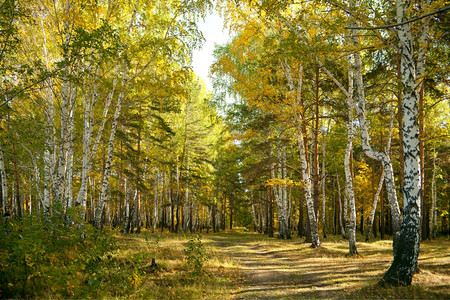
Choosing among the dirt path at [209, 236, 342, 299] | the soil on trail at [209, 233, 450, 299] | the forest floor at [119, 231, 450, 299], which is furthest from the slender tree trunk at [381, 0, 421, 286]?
the dirt path at [209, 236, 342, 299]

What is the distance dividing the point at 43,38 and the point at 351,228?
13.8 metres

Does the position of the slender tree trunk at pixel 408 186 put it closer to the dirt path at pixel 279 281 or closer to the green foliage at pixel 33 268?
the dirt path at pixel 279 281

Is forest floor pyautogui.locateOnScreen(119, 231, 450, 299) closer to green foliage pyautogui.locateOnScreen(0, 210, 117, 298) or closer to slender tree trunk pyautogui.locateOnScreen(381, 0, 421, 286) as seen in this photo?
slender tree trunk pyautogui.locateOnScreen(381, 0, 421, 286)

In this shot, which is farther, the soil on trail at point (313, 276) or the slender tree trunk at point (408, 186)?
the soil on trail at point (313, 276)

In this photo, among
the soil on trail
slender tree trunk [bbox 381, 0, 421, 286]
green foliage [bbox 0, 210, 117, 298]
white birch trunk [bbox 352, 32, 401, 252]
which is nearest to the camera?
green foliage [bbox 0, 210, 117, 298]

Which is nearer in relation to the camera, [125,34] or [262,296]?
[262,296]

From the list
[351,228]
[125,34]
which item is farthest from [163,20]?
[351,228]

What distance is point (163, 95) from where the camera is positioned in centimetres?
1106

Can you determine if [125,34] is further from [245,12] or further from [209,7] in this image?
[245,12]

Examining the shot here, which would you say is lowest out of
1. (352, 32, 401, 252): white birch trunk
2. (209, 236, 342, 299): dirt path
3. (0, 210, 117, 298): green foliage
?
(209, 236, 342, 299): dirt path

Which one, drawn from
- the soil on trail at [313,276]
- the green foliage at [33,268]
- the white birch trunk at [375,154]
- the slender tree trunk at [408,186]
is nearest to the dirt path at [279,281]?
the soil on trail at [313,276]

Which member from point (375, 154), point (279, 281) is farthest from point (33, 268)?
point (375, 154)

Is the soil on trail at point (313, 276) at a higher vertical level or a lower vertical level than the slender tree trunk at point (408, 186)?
lower

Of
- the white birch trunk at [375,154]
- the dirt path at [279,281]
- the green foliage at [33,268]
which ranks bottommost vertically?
the dirt path at [279,281]
